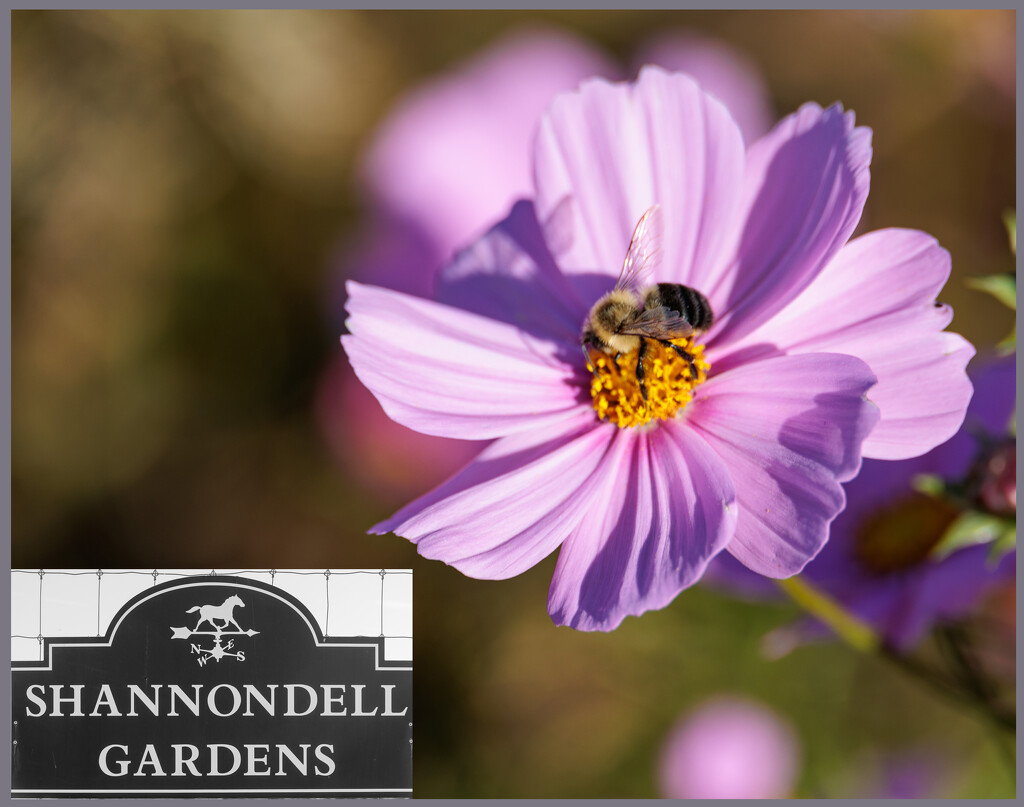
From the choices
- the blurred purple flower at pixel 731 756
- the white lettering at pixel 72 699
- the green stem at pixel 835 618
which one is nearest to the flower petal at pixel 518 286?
the green stem at pixel 835 618

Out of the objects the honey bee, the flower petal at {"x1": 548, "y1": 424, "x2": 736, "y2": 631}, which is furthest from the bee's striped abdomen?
the flower petal at {"x1": 548, "y1": 424, "x2": 736, "y2": 631}

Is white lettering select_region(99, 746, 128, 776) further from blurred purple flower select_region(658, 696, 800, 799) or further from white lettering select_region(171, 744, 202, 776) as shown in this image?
blurred purple flower select_region(658, 696, 800, 799)

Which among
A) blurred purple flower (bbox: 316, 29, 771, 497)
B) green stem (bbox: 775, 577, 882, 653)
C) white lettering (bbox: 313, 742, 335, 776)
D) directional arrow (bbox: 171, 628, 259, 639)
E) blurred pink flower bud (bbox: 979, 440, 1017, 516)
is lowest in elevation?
white lettering (bbox: 313, 742, 335, 776)

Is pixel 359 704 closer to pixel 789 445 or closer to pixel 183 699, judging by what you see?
pixel 183 699

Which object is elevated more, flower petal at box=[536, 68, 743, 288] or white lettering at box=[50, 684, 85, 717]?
flower petal at box=[536, 68, 743, 288]

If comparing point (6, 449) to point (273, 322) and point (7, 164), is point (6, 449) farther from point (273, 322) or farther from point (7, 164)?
point (273, 322)

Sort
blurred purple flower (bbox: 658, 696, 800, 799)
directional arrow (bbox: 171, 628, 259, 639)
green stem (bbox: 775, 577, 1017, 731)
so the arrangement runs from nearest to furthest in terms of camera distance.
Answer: green stem (bbox: 775, 577, 1017, 731) < directional arrow (bbox: 171, 628, 259, 639) < blurred purple flower (bbox: 658, 696, 800, 799)

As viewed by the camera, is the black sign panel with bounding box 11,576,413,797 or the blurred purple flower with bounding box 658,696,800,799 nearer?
the black sign panel with bounding box 11,576,413,797
